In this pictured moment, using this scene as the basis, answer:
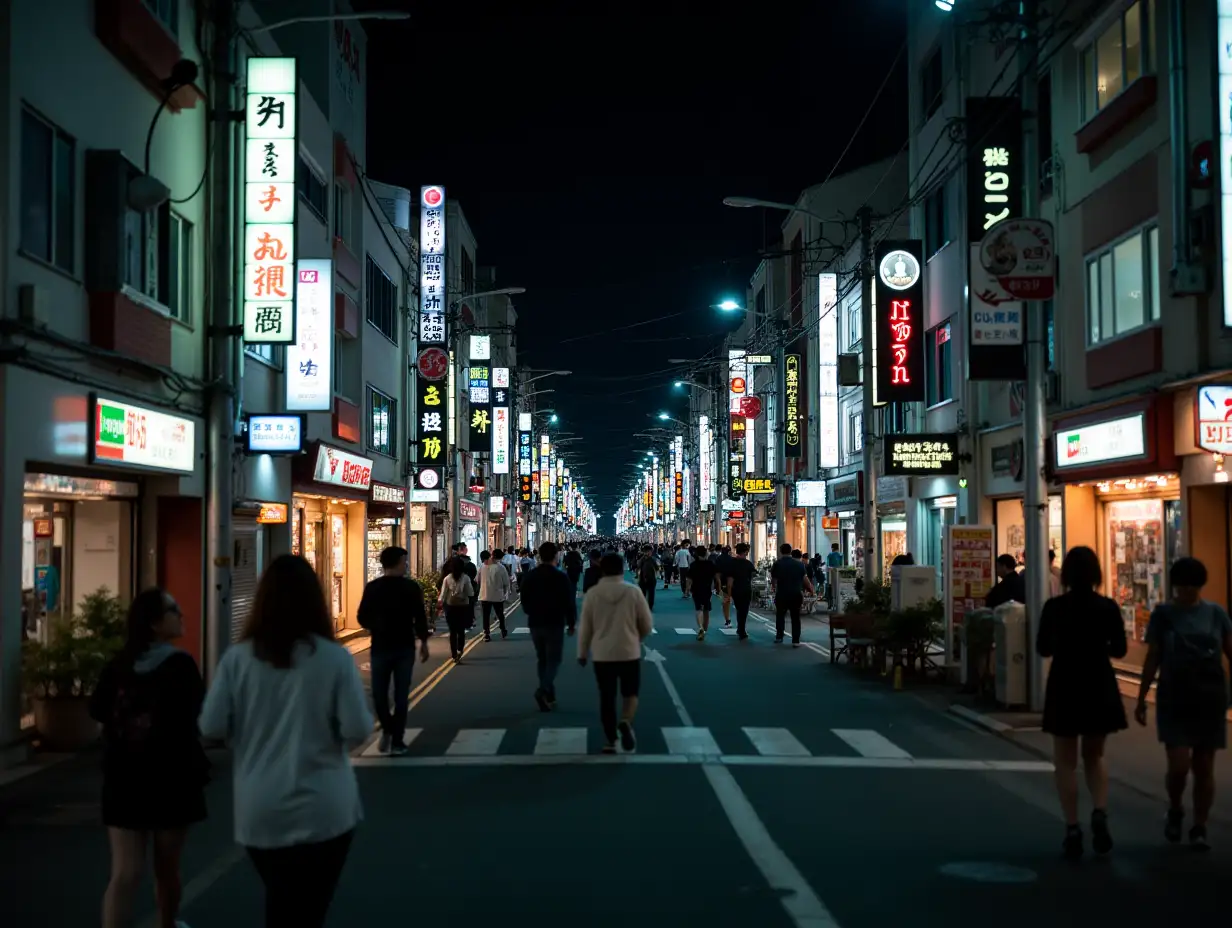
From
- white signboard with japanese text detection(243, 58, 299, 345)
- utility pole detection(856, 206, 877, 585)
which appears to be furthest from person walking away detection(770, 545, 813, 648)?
white signboard with japanese text detection(243, 58, 299, 345)

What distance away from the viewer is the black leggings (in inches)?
198

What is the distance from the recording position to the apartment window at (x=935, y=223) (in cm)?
3075

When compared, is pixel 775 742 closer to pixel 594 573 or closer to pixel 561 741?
pixel 561 741

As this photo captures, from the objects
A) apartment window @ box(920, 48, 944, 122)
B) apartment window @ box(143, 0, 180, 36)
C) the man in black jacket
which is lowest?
the man in black jacket

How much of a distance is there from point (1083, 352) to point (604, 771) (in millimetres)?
11817

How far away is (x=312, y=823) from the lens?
5027 millimetres

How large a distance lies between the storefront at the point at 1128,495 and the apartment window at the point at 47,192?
12646mm

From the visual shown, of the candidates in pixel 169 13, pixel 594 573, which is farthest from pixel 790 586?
pixel 169 13

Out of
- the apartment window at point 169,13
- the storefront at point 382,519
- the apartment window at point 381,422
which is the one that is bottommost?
the storefront at point 382,519

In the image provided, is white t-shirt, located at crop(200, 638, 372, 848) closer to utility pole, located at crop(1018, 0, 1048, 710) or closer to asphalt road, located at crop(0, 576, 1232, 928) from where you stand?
asphalt road, located at crop(0, 576, 1232, 928)

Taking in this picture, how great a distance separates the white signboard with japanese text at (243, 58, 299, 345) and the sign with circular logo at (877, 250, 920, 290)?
46.0ft

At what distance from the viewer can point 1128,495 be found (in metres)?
20.4

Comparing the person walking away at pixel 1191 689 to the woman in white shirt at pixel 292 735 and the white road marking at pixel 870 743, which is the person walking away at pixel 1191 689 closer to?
the white road marking at pixel 870 743

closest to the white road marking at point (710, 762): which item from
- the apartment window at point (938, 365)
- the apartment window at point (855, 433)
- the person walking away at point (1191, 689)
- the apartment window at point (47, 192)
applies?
the person walking away at point (1191, 689)
